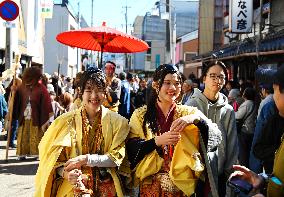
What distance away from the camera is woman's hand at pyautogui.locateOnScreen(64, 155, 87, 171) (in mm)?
3070

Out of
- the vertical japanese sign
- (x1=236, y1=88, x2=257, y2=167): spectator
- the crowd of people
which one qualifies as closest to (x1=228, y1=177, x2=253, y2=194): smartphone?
the crowd of people

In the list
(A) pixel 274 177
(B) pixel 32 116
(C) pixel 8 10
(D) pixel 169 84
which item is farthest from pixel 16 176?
(A) pixel 274 177

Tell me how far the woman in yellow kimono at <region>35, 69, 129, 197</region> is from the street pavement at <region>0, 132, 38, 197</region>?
3317 mm

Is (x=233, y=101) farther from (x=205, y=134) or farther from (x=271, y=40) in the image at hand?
(x=205, y=134)

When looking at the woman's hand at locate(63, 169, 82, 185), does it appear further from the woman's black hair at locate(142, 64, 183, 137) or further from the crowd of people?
the woman's black hair at locate(142, 64, 183, 137)

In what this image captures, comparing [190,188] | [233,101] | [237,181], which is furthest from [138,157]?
[233,101]

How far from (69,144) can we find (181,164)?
82cm

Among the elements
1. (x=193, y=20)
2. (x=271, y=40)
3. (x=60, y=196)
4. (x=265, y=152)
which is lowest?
(x=60, y=196)

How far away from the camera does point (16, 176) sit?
24.3 ft

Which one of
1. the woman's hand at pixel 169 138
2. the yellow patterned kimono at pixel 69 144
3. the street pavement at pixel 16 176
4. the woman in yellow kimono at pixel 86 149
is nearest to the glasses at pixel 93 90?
the woman in yellow kimono at pixel 86 149

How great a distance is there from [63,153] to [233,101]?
6615 millimetres

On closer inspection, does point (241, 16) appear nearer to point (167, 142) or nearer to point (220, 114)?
point (220, 114)

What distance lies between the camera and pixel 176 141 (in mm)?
3061

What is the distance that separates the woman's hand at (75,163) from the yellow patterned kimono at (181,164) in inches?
17.0
